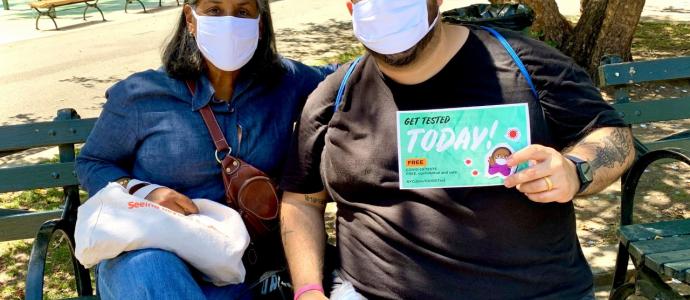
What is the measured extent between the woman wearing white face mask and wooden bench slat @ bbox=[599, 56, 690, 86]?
139 cm

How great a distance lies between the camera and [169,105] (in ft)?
8.87

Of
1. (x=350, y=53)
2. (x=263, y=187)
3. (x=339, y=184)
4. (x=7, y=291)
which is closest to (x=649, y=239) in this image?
(x=339, y=184)

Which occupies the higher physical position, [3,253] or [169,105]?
[169,105]

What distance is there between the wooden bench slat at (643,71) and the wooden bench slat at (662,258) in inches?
36.0

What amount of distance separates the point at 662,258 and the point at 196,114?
5.63 feet

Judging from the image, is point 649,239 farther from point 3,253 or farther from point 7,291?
point 3,253

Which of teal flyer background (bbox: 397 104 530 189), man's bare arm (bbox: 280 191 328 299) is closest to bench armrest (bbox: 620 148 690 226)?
teal flyer background (bbox: 397 104 530 189)

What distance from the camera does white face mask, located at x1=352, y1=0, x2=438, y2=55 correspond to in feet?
7.05

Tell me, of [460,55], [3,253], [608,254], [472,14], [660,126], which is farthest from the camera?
[660,126]

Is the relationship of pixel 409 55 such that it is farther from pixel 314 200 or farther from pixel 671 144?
pixel 671 144

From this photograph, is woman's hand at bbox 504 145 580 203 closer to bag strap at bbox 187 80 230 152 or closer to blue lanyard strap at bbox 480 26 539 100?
blue lanyard strap at bbox 480 26 539 100

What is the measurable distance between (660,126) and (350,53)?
14.8 ft

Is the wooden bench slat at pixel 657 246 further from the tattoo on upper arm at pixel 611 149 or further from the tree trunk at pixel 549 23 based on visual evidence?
the tree trunk at pixel 549 23

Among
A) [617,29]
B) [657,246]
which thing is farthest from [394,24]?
[617,29]
